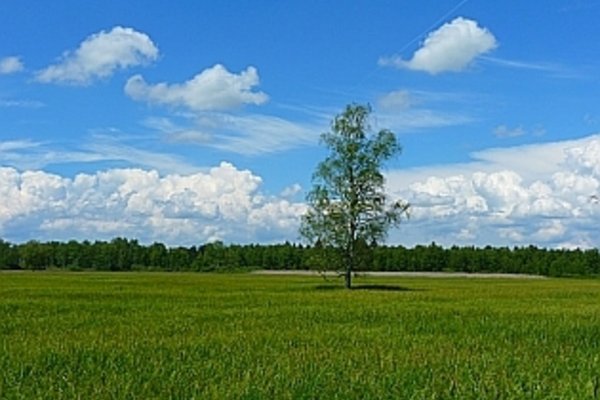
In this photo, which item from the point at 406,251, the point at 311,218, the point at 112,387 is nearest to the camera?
the point at 112,387

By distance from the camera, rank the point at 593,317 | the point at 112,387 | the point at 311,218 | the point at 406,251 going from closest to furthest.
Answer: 1. the point at 112,387
2. the point at 593,317
3. the point at 311,218
4. the point at 406,251

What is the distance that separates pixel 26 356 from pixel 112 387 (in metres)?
4.37

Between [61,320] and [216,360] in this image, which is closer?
[216,360]

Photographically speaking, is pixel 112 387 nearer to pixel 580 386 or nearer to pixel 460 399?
pixel 460 399

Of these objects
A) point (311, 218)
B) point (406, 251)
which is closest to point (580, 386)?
point (311, 218)

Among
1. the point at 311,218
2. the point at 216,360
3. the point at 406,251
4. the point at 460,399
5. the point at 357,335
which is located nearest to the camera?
the point at 460,399

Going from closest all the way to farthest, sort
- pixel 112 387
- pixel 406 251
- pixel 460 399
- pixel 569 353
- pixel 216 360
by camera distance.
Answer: pixel 460 399 < pixel 112 387 < pixel 216 360 < pixel 569 353 < pixel 406 251

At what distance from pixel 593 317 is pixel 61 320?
17321 mm

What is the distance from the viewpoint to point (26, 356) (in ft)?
52.3

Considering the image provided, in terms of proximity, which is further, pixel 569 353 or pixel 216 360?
pixel 569 353

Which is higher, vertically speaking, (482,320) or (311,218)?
(311,218)

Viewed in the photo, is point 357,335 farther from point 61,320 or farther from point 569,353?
point 61,320

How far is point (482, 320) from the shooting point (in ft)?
92.1

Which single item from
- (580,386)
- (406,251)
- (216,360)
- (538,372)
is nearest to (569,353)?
(538,372)
